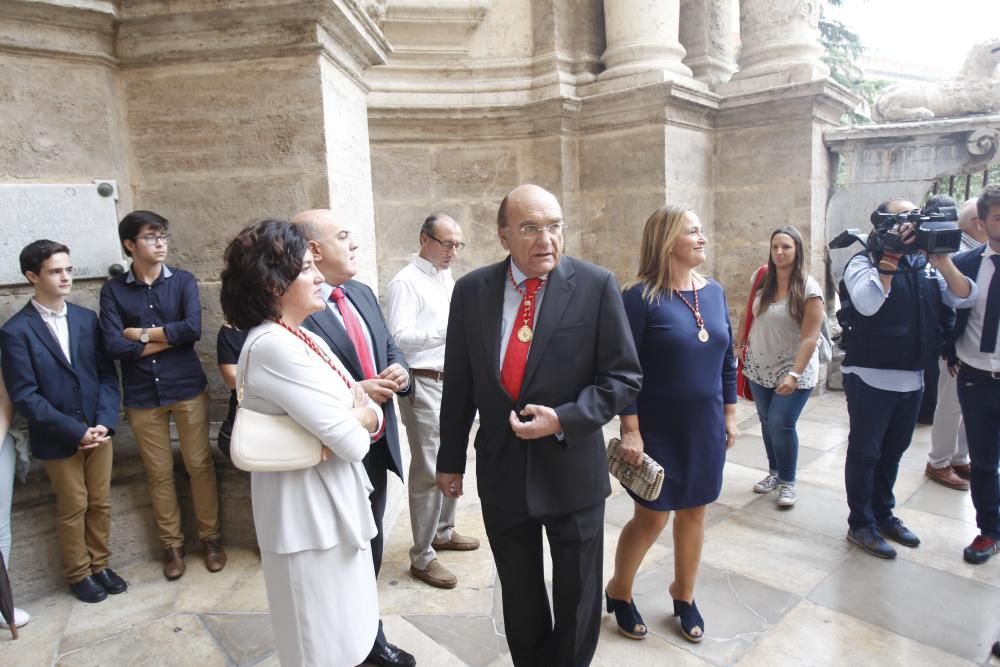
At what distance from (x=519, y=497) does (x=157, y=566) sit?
2268 mm

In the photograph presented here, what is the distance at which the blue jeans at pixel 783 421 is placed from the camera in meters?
3.70

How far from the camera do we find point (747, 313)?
12.9 ft

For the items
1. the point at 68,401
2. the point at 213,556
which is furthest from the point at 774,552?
the point at 68,401

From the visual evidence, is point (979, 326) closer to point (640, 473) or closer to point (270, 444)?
point (640, 473)

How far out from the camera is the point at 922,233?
2.77 metres

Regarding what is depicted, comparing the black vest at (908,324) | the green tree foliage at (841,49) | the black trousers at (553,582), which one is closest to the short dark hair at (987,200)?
the black vest at (908,324)

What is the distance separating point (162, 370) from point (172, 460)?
0.48 metres

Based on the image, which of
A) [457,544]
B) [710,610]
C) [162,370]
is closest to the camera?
[710,610]

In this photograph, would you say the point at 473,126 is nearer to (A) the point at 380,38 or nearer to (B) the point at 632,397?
(A) the point at 380,38

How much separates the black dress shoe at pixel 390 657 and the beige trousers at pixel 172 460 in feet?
4.24

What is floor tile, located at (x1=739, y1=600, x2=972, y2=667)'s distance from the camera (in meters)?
2.39

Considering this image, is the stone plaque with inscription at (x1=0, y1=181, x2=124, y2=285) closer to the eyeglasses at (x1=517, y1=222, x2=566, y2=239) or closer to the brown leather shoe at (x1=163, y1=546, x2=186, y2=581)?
the brown leather shoe at (x1=163, y1=546, x2=186, y2=581)

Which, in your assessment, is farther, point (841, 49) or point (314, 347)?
point (841, 49)

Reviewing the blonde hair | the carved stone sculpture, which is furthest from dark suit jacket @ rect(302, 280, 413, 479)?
the carved stone sculpture
